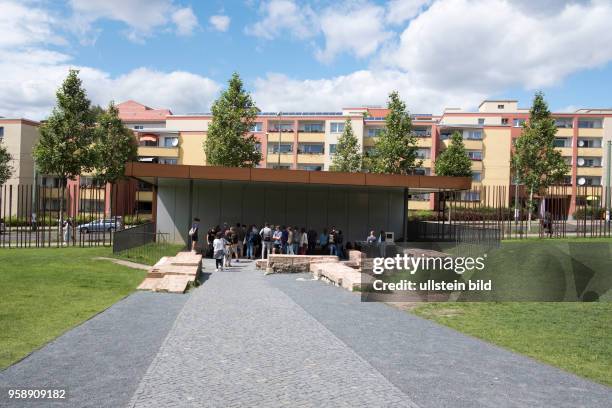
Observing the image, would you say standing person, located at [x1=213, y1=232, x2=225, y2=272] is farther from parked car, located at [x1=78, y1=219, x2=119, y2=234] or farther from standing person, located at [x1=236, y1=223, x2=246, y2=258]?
standing person, located at [x1=236, y1=223, x2=246, y2=258]

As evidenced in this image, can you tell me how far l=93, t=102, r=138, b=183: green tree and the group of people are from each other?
930 inches

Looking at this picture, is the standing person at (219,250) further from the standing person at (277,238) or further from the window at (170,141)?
the window at (170,141)

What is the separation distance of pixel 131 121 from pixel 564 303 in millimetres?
73103

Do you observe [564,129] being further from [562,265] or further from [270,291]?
[270,291]

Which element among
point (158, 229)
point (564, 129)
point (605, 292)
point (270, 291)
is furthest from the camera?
point (564, 129)

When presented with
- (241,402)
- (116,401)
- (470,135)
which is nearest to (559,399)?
(241,402)

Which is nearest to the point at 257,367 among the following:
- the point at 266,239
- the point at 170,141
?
the point at 266,239

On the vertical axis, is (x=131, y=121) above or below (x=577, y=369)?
above

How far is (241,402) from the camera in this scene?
5719mm

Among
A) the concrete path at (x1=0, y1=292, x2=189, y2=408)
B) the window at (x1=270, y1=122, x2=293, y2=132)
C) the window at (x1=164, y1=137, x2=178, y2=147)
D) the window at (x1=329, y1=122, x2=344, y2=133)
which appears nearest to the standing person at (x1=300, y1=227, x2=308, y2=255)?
the concrete path at (x1=0, y1=292, x2=189, y2=408)

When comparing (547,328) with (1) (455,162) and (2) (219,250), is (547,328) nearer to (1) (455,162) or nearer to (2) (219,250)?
(2) (219,250)

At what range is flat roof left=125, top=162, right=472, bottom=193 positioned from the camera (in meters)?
23.0

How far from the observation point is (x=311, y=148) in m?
65.8

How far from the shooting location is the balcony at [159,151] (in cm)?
6506
